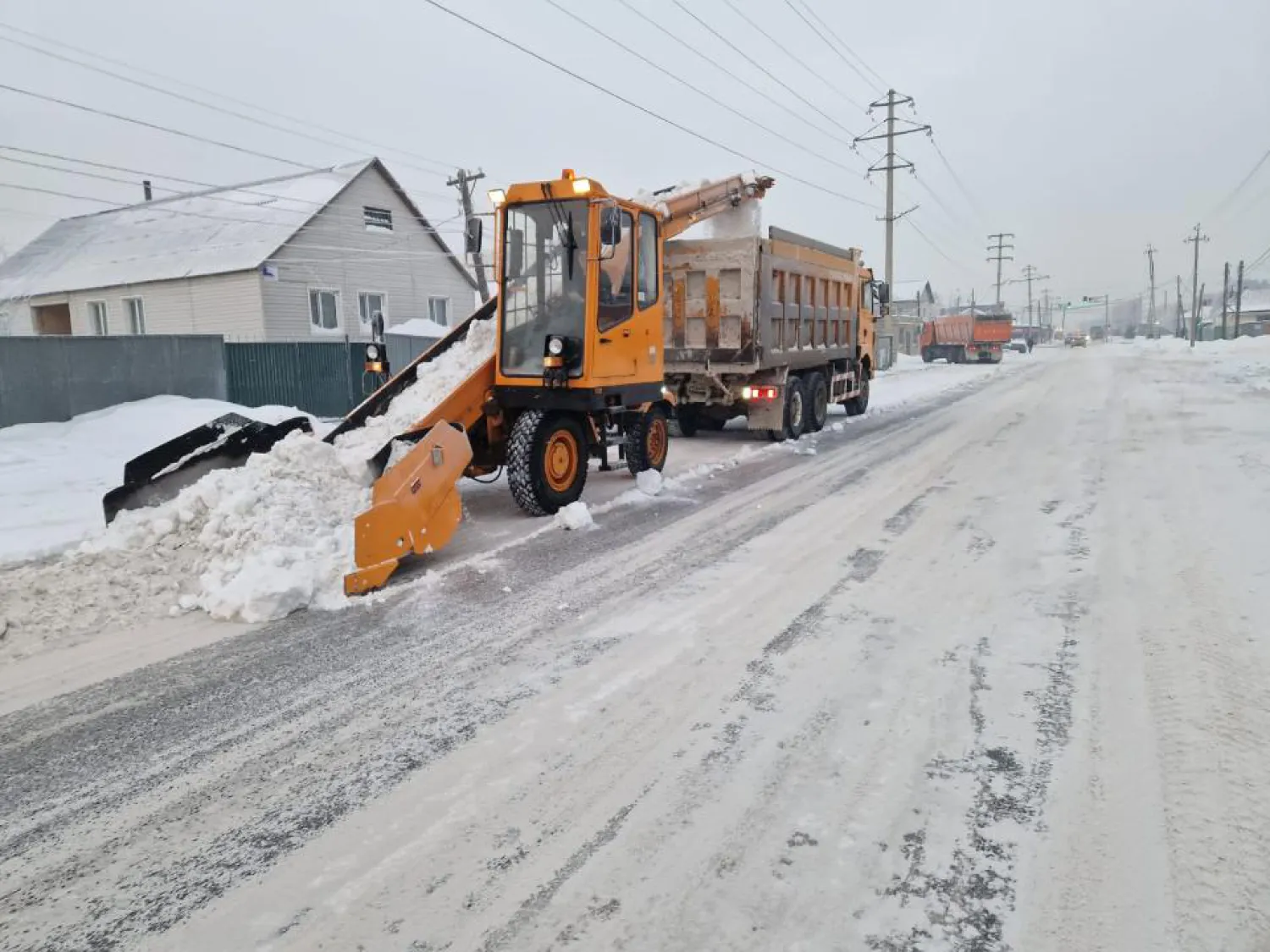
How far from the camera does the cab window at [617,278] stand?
772 cm

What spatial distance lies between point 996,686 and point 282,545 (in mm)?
4627

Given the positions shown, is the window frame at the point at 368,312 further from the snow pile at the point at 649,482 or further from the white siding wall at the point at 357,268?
the snow pile at the point at 649,482

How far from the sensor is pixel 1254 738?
3.22m

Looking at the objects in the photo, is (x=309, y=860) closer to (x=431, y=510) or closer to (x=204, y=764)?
(x=204, y=764)

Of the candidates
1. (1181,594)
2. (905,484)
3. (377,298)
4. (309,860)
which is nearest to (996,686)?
(1181,594)

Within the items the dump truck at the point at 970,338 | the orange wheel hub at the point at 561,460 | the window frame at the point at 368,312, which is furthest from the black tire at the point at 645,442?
the dump truck at the point at 970,338

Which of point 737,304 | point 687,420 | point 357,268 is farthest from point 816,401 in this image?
point 357,268

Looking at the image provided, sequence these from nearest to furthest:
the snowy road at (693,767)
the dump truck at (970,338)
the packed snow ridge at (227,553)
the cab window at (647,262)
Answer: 1. the snowy road at (693,767)
2. the packed snow ridge at (227,553)
3. the cab window at (647,262)
4. the dump truck at (970,338)

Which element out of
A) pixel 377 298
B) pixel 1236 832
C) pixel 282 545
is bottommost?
pixel 1236 832

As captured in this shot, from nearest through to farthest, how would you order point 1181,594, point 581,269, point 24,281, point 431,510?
point 1181,594 < point 431,510 < point 581,269 < point 24,281

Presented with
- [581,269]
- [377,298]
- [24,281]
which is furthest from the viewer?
[24,281]

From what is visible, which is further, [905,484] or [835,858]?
[905,484]

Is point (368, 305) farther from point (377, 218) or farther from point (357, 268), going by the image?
point (377, 218)

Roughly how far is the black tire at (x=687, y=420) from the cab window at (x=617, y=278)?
506cm
